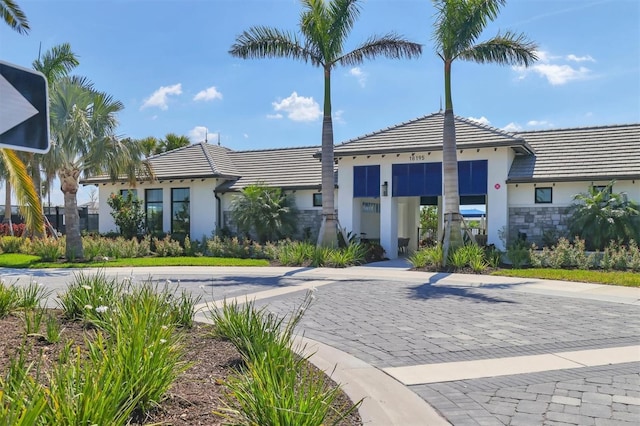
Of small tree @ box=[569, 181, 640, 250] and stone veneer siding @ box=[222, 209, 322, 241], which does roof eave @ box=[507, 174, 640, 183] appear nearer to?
small tree @ box=[569, 181, 640, 250]

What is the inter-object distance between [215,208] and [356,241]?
8.22 metres

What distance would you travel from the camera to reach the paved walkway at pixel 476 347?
15.8 feet

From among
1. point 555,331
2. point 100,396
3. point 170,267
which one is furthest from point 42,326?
point 170,267

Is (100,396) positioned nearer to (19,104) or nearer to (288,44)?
(19,104)

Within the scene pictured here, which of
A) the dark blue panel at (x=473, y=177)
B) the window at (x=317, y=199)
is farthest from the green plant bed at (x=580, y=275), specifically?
the window at (x=317, y=199)

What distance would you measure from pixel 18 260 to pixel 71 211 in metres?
3.23

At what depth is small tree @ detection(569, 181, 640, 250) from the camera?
17.5m

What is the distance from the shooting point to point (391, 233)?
72.9ft

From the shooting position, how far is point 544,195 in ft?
65.7

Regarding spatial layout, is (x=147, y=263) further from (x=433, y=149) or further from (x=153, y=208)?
(x=433, y=149)

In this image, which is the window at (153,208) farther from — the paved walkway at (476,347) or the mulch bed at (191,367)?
the mulch bed at (191,367)

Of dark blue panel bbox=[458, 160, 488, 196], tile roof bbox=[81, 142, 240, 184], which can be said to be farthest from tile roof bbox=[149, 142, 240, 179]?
dark blue panel bbox=[458, 160, 488, 196]

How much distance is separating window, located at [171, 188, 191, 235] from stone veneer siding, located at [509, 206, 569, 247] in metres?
16.2

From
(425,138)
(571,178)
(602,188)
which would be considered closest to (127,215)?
(425,138)
